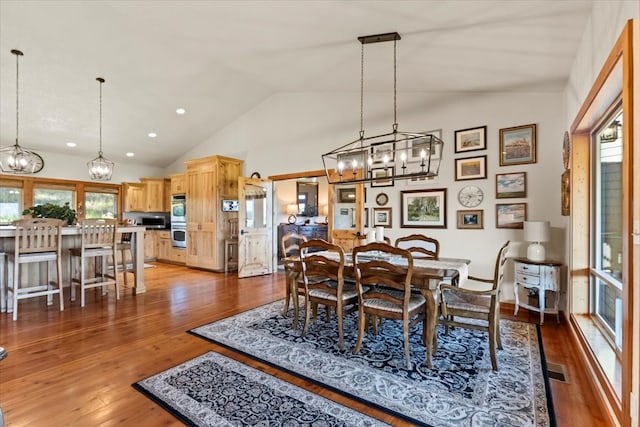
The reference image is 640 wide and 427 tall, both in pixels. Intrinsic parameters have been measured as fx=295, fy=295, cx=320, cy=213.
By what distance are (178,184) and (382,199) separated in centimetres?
544

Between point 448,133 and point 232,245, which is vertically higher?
point 448,133

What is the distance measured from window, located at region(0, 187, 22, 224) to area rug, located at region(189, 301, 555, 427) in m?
6.36

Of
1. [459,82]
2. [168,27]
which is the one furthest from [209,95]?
[459,82]

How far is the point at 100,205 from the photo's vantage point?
7.83 metres

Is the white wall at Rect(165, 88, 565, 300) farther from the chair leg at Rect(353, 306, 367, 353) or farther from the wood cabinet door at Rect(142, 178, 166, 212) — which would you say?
the wood cabinet door at Rect(142, 178, 166, 212)

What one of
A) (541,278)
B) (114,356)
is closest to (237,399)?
(114,356)

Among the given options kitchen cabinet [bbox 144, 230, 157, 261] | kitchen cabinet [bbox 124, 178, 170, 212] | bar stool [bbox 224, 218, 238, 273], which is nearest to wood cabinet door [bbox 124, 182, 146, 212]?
kitchen cabinet [bbox 124, 178, 170, 212]

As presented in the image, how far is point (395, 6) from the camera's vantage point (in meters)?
2.55

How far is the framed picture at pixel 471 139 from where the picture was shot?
412 centimetres

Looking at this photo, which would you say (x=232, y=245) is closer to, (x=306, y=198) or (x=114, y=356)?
(x=306, y=198)

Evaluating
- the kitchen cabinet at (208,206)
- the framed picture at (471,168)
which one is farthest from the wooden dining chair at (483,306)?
the kitchen cabinet at (208,206)

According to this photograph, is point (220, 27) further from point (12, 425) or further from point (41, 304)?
point (41, 304)

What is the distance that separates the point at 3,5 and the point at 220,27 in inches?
96.0

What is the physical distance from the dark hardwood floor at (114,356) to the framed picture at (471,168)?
1878mm
